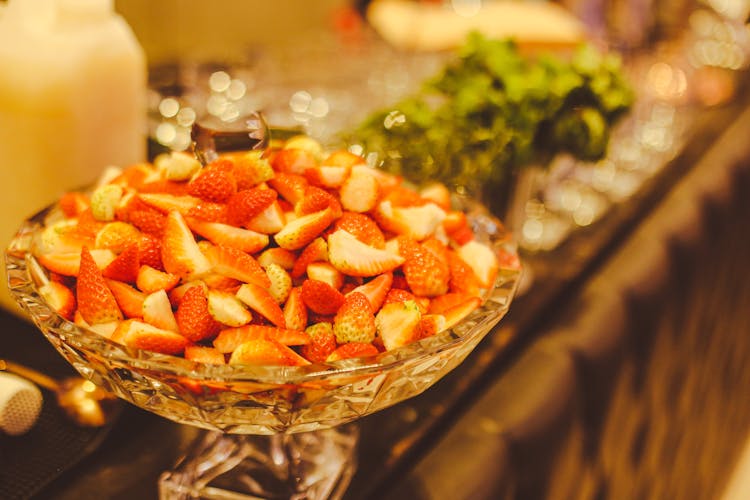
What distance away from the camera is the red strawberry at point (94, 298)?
0.60m

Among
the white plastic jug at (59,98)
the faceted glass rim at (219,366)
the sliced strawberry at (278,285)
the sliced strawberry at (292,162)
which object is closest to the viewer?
the faceted glass rim at (219,366)

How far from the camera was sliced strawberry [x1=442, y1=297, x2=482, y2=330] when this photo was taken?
0.65 m

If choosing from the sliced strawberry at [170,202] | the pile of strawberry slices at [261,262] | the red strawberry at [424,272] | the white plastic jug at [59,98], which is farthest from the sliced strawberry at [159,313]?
the white plastic jug at [59,98]

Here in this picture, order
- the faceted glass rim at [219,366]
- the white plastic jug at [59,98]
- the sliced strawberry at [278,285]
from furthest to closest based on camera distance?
the white plastic jug at [59,98], the sliced strawberry at [278,285], the faceted glass rim at [219,366]

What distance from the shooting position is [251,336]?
1.92 ft

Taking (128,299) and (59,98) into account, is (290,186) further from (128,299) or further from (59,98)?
(59,98)

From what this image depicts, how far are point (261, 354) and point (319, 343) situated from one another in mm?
63

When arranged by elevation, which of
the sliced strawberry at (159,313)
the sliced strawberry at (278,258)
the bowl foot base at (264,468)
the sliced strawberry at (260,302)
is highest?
the sliced strawberry at (278,258)

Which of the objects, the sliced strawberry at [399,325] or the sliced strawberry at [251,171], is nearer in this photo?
the sliced strawberry at [399,325]

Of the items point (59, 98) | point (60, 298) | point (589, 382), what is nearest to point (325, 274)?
point (60, 298)

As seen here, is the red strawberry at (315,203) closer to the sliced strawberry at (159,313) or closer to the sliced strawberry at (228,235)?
the sliced strawberry at (228,235)

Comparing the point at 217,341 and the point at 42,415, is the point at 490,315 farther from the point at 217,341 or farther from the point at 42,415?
the point at 42,415

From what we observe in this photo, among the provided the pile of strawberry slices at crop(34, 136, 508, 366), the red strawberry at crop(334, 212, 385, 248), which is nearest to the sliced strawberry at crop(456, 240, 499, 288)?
the pile of strawberry slices at crop(34, 136, 508, 366)

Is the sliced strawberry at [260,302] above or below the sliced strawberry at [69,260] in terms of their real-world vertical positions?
above
